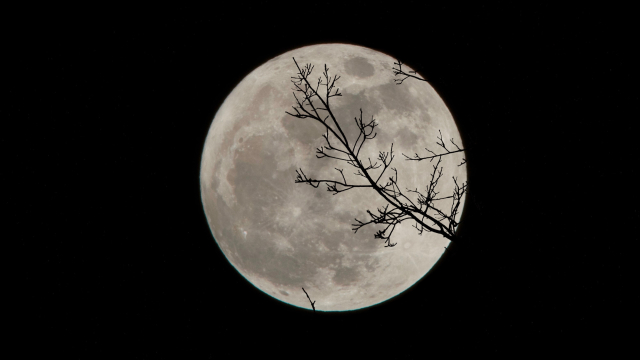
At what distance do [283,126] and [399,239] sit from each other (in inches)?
111

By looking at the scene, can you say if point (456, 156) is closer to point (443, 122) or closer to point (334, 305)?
point (443, 122)

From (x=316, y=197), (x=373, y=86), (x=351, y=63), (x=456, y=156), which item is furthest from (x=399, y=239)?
(x=351, y=63)

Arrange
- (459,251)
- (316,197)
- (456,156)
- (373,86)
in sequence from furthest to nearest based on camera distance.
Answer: (456,156) → (373,86) → (316,197) → (459,251)

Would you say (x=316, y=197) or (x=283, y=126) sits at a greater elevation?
(x=283, y=126)

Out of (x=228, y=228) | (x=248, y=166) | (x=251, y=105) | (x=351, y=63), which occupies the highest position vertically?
(x=351, y=63)

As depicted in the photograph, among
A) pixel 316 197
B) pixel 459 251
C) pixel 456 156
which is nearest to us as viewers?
pixel 459 251

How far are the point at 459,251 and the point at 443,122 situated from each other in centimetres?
358

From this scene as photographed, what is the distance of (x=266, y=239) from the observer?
8.13 meters

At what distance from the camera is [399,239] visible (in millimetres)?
7883

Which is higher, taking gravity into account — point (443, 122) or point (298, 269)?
point (443, 122)

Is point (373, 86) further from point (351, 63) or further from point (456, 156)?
point (456, 156)

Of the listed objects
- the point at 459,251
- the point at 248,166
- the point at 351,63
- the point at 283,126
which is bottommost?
the point at 459,251

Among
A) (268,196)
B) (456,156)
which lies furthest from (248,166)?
(456,156)

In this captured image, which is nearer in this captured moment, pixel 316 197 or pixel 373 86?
pixel 316 197
